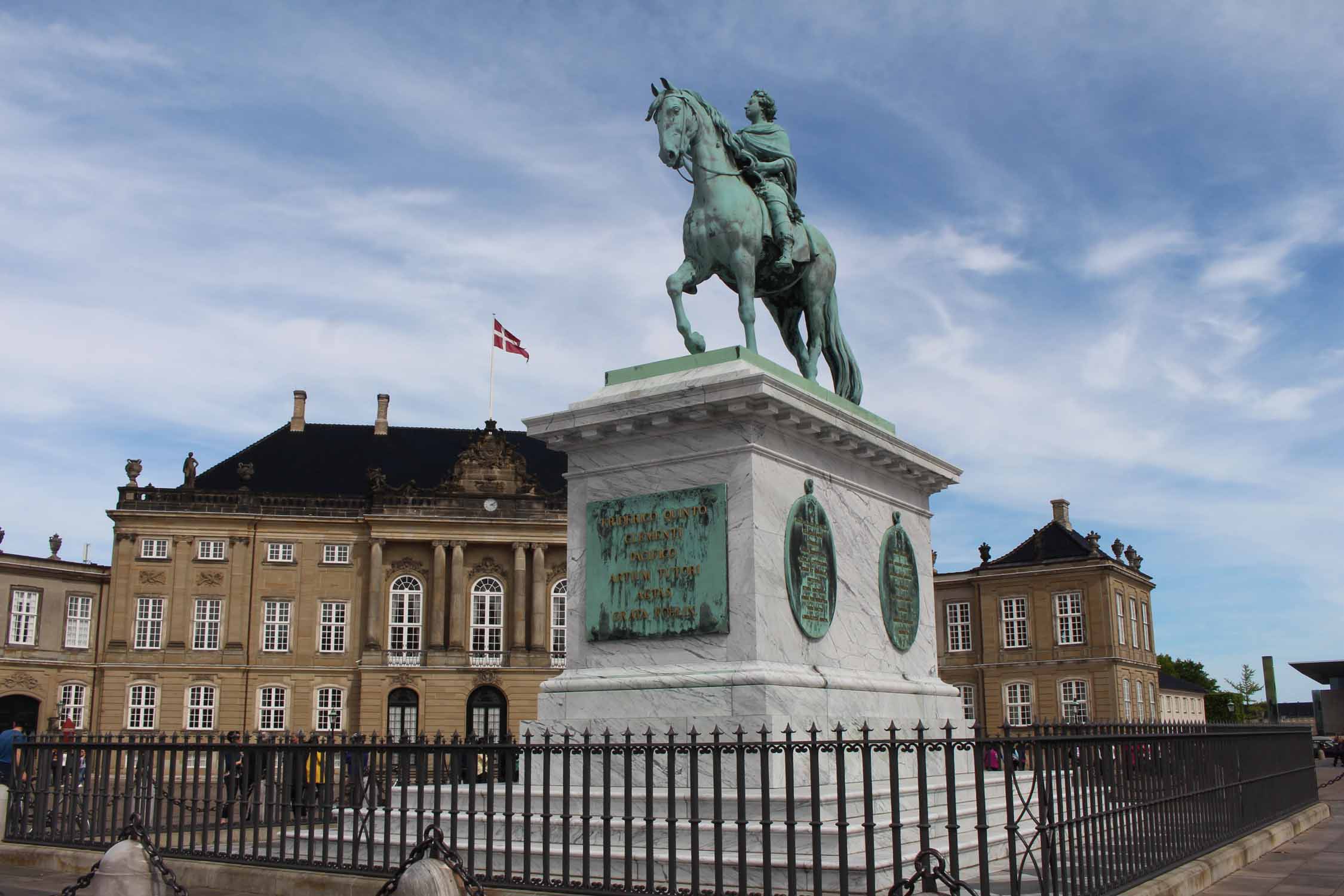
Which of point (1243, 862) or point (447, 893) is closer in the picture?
point (447, 893)

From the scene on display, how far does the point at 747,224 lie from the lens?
10.2m

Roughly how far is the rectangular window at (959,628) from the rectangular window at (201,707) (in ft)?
114

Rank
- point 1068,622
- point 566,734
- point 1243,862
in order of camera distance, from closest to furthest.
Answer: point 566,734
point 1243,862
point 1068,622

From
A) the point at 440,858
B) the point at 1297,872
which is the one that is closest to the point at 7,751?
the point at 440,858

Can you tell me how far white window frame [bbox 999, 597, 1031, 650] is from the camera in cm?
5656

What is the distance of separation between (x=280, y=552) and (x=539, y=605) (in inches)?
489

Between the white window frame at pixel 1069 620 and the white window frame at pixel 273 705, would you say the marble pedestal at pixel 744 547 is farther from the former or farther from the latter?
the white window frame at pixel 273 705

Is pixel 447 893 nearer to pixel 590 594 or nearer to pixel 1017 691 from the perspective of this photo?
pixel 590 594

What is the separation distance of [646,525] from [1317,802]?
12868 mm

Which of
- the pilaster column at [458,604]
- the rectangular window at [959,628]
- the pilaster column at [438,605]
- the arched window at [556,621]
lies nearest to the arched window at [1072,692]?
the rectangular window at [959,628]

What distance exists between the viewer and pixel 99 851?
9727 mm

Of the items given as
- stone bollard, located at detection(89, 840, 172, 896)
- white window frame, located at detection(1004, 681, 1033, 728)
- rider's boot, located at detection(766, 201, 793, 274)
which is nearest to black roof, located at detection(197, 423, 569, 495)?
white window frame, located at detection(1004, 681, 1033, 728)

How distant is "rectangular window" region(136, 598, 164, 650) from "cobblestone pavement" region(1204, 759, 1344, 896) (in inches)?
2007

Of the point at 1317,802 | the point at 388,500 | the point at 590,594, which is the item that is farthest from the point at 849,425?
the point at 388,500
